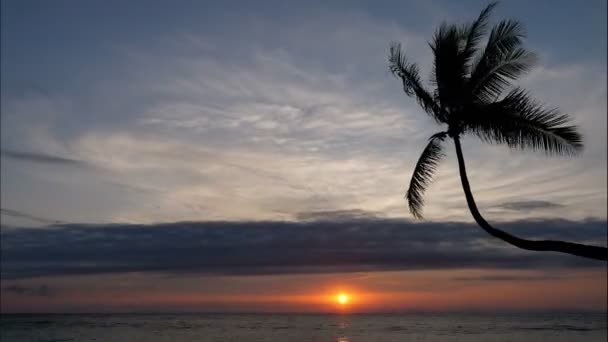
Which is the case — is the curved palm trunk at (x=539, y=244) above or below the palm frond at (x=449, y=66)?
below

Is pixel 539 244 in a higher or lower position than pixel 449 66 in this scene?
lower

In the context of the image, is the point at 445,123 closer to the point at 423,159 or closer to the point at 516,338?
the point at 423,159

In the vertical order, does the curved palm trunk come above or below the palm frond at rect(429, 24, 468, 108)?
below

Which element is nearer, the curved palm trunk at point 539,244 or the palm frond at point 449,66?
the curved palm trunk at point 539,244

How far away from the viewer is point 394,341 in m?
49.6

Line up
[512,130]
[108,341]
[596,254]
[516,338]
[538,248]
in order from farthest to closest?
1. [516,338]
2. [108,341]
3. [512,130]
4. [538,248]
5. [596,254]

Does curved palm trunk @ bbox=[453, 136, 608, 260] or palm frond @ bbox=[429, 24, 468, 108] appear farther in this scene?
palm frond @ bbox=[429, 24, 468, 108]

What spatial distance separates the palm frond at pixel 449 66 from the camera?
1464 cm

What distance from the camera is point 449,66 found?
14727 mm

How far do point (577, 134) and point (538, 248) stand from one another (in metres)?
2.81

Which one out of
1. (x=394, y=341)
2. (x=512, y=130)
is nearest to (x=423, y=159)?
(x=512, y=130)

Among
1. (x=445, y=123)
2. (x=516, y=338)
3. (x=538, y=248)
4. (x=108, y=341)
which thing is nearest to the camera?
(x=538, y=248)

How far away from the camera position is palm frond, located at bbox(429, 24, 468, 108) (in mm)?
14641

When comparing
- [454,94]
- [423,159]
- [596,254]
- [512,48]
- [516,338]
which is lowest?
[516,338]
